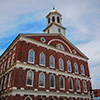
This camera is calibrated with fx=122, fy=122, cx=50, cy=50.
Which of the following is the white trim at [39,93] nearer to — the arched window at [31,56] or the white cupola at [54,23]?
the arched window at [31,56]

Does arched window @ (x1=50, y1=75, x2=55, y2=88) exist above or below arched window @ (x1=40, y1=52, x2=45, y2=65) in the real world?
below

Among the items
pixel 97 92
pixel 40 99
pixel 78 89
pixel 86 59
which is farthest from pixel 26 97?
pixel 97 92

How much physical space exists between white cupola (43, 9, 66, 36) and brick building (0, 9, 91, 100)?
509 centimetres

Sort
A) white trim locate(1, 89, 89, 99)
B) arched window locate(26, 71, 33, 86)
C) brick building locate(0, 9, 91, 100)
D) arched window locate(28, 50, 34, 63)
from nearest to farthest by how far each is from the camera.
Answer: white trim locate(1, 89, 89, 99), brick building locate(0, 9, 91, 100), arched window locate(26, 71, 33, 86), arched window locate(28, 50, 34, 63)

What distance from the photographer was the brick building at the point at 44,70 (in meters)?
20.2

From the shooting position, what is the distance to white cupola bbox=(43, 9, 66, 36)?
114ft

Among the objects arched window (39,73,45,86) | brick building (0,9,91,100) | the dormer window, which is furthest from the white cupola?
arched window (39,73,45,86)

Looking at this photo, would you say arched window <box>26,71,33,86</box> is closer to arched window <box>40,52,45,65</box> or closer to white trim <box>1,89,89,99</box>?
white trim <box>1,89,89,99</box>

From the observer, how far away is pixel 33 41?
24188mm

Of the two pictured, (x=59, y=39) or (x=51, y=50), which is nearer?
(x=51, y=50)

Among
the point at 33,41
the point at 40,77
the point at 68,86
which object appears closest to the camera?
the point at 40,77

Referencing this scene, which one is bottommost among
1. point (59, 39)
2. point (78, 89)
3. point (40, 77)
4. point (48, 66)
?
point (78, 89)

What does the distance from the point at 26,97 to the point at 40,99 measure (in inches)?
113

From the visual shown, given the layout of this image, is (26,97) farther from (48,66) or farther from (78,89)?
(78,89)
